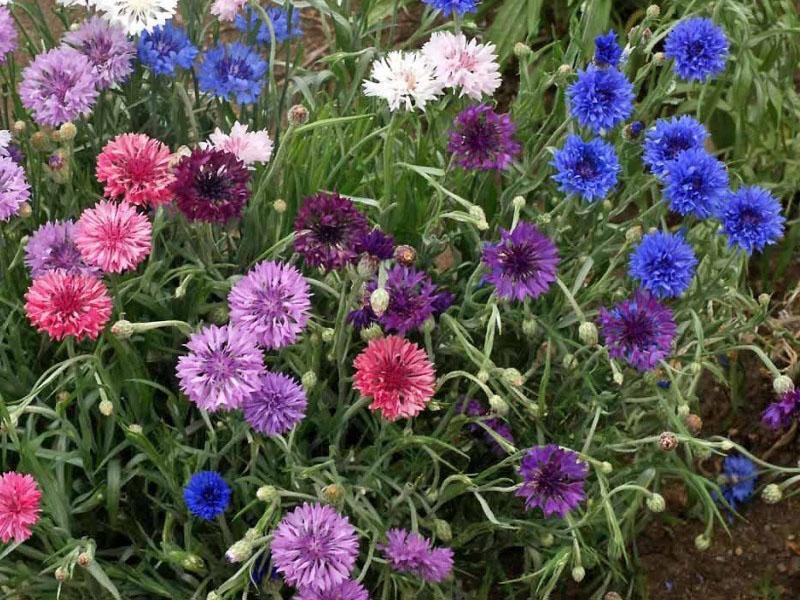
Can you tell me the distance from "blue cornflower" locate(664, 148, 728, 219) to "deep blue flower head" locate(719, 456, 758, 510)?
62 centimetres

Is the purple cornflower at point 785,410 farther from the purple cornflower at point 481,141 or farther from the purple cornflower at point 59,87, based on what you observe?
the purple cornflower at point 59,87

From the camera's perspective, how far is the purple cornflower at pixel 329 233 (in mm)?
1306

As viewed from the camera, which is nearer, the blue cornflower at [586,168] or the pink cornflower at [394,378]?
the pink cornflower at [394,378]

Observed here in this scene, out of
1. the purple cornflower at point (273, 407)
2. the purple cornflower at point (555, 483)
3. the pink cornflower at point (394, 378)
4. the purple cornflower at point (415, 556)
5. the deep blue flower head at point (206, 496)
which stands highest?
the pink cornflower at point (394, 378)

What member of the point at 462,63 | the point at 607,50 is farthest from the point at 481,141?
the point at 607,50

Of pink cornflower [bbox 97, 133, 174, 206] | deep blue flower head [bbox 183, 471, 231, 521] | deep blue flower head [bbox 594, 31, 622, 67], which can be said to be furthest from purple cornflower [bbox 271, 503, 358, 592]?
deep blue flower head [bbox 594, 31, 622, 67]

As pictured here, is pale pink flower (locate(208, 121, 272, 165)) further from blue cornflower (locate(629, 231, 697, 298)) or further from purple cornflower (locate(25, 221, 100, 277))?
blue cornflower (locate(629, 231, 697, 298))

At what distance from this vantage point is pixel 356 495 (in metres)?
1.52

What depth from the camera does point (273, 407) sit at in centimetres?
136

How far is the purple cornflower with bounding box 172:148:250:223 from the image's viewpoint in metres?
1.33

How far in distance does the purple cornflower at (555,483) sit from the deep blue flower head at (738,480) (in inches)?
21.6

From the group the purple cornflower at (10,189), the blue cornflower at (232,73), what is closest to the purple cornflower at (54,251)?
the purple cornflower at (10,189)

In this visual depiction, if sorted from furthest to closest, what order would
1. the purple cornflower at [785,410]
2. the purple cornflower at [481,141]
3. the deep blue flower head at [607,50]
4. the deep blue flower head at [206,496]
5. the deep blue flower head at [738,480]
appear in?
1. the deep blue flower head at [738,480]
2. the purple cornflower at [785,410]
3. the deep blue flower head at [607,50]
4. the purple cornflower at [481,141]
5. the deep blue flower head at [206,496]

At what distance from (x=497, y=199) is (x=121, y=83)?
604 millimetres
